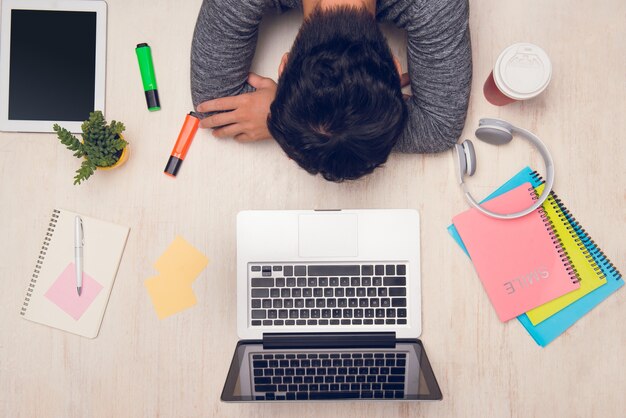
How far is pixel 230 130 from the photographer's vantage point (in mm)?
849

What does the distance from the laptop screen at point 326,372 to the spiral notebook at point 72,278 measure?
0.83 ft

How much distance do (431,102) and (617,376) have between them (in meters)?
0.54

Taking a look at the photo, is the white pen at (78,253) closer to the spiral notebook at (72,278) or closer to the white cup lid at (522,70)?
the spiral notebook at (72,278)

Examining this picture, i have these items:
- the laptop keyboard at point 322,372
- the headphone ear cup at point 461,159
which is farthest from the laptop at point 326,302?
the headphone ear cup at point 461,159

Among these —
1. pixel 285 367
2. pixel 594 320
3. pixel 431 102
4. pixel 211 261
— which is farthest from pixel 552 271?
pixel 211 261

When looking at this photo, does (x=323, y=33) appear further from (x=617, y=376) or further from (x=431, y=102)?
(x=617, y=376)

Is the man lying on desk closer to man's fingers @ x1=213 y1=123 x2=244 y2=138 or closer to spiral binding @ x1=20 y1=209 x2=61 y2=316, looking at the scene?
man's fingers @ x1=213 y1=123 x2=244 y2=138

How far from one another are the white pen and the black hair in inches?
15.7

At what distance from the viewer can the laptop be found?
80cm

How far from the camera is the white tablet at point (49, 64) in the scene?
85cm

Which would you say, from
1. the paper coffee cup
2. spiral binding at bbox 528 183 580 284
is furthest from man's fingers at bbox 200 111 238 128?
spiral binding at bbox 528 183 580 284

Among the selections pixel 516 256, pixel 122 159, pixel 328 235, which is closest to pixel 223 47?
pixel 122 159

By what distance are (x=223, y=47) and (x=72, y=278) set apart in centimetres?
46

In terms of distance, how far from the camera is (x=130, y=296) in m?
0.85
